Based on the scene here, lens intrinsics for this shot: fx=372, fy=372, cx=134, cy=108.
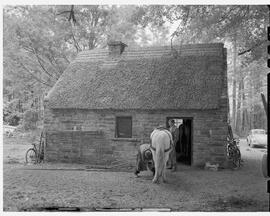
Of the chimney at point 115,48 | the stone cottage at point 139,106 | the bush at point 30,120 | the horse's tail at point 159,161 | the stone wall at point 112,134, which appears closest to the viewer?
the horse's tail at point 159,161

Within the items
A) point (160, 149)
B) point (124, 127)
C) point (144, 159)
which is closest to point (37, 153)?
point (124, 127)

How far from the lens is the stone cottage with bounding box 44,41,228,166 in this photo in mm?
13422

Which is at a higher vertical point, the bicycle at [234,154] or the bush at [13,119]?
the bush at [13,119]

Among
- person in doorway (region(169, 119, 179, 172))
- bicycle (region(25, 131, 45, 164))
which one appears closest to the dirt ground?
person in doorway (region(169, 119, 179, 172))

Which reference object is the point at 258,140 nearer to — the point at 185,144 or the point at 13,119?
the point at 185,144

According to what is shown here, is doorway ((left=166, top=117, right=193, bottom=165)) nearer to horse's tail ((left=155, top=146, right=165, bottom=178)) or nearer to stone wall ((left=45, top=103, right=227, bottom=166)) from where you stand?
stone wall ((left=45, top=103, right=227, bottom=166))

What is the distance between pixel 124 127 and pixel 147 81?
2.03 metres

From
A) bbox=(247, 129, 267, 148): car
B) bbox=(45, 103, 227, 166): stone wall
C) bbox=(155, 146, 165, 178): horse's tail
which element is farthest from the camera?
bbox=(247, 129, 267, 148): car

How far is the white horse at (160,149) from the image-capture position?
10734 mm

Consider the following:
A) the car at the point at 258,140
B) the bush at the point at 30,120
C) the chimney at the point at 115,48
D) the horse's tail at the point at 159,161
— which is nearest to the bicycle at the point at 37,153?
the bush at the point at 30,120

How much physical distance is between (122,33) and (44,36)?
15.3ft

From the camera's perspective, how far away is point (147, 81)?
1462cm

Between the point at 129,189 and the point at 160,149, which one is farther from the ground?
the point at 160,149

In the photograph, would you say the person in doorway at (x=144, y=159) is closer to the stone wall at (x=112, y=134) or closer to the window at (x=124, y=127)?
the stone wall at (x=112, y=134)
